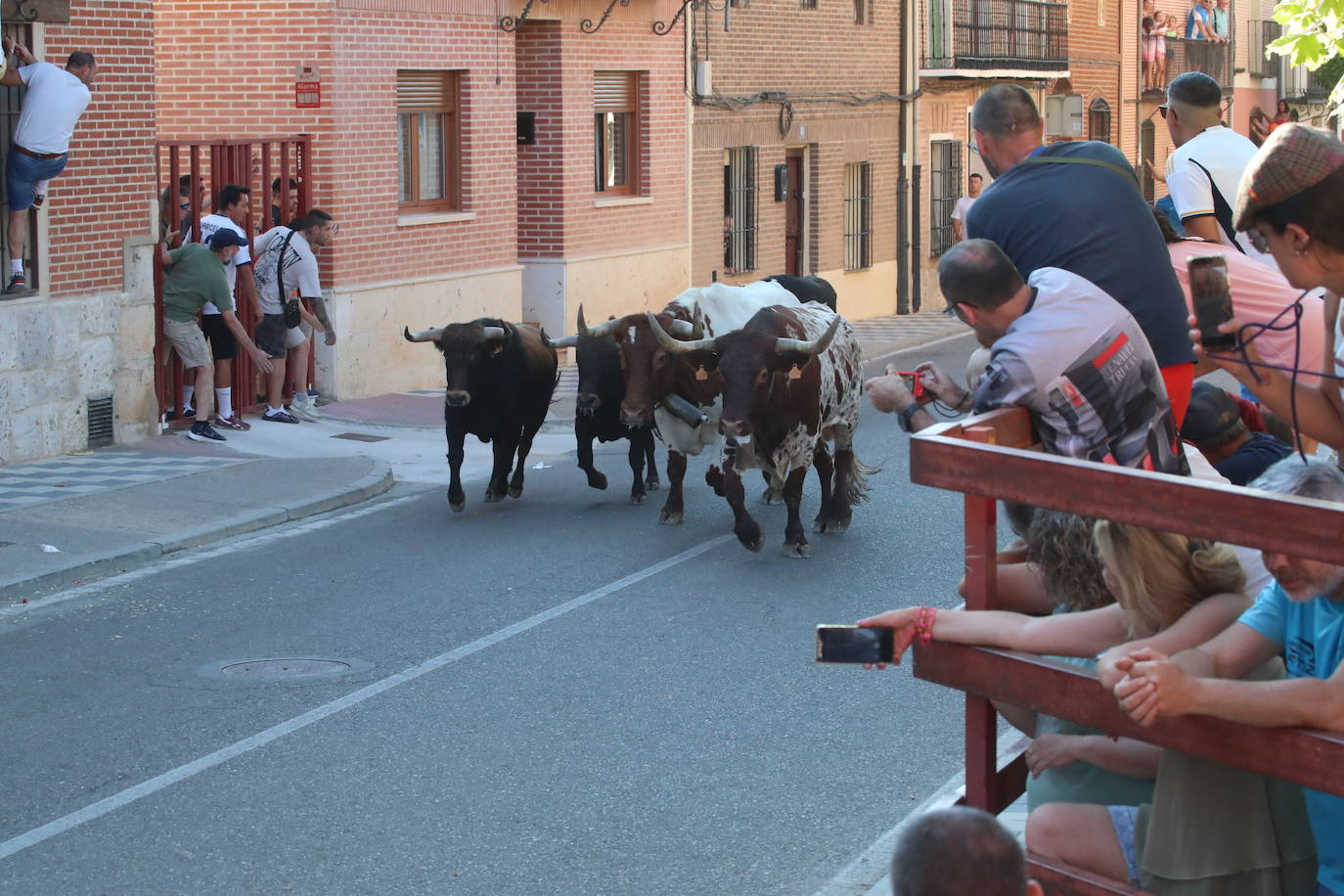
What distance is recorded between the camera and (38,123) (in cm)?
1380

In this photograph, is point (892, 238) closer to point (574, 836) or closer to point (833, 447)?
point (833, 447)

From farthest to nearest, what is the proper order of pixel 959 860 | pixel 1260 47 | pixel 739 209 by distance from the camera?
pixel 1260 47, pixel 739 209, pixel 959 860

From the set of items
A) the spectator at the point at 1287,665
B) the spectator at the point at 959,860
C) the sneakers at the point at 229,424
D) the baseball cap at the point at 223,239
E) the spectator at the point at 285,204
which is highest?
the spectator at the point at 285,204

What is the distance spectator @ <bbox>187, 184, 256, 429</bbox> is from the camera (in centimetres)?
1605

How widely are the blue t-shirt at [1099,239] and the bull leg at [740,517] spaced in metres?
5.53

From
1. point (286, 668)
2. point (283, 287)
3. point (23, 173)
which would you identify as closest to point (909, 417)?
point (286, 668)

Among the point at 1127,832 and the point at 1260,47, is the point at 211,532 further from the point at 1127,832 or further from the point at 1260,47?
the point at 1260,47

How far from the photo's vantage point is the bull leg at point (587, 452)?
1302cm

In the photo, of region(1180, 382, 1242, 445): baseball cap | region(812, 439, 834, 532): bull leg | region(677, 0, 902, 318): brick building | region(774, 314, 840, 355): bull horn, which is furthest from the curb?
region(677, 0, 902, 318): brick building

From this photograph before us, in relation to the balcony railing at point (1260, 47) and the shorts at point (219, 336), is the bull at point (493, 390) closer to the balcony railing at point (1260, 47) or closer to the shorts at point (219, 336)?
the shorts at point (219, 336)

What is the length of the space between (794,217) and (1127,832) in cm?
2387

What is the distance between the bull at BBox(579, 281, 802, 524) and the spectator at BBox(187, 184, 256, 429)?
4742mm

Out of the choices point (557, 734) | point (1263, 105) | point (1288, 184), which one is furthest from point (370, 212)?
point (1263, 105)

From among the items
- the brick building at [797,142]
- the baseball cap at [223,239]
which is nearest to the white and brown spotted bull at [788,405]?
the baseball cap at [223,239]
